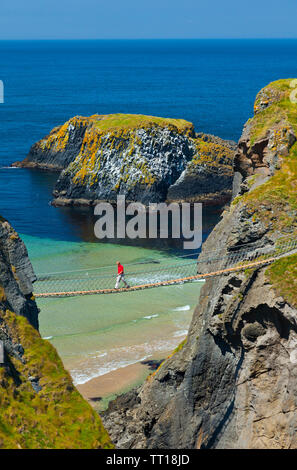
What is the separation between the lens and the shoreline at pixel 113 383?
33.8 metres

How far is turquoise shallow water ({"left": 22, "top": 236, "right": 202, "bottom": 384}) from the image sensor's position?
3772 centimetres

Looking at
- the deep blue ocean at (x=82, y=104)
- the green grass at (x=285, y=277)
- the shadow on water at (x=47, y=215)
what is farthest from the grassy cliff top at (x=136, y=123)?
the green grass at (x=285, y=277)

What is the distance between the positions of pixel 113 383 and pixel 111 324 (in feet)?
23.0

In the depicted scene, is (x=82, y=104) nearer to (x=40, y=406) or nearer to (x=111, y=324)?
(x=111, y=324)

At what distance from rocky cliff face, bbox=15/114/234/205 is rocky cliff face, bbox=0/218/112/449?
43844mm

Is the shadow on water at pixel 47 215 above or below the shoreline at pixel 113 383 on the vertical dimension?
above

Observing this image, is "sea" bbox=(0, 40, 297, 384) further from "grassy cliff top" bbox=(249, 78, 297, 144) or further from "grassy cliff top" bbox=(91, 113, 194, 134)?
"grassy cliff top" bbox=(249, 78, 297, 144)

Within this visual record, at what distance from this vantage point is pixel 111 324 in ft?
137

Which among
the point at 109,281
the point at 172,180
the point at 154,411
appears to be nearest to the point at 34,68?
the point at 172,180

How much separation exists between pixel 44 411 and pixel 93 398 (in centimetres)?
1551

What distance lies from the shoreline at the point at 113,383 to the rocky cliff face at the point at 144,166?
99.9 feet

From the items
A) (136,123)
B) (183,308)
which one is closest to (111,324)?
(183,308)

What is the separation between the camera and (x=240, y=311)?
26047 mm

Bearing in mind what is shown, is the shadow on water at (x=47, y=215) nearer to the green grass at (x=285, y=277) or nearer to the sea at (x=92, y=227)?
the sea at (x=92, y=227)
